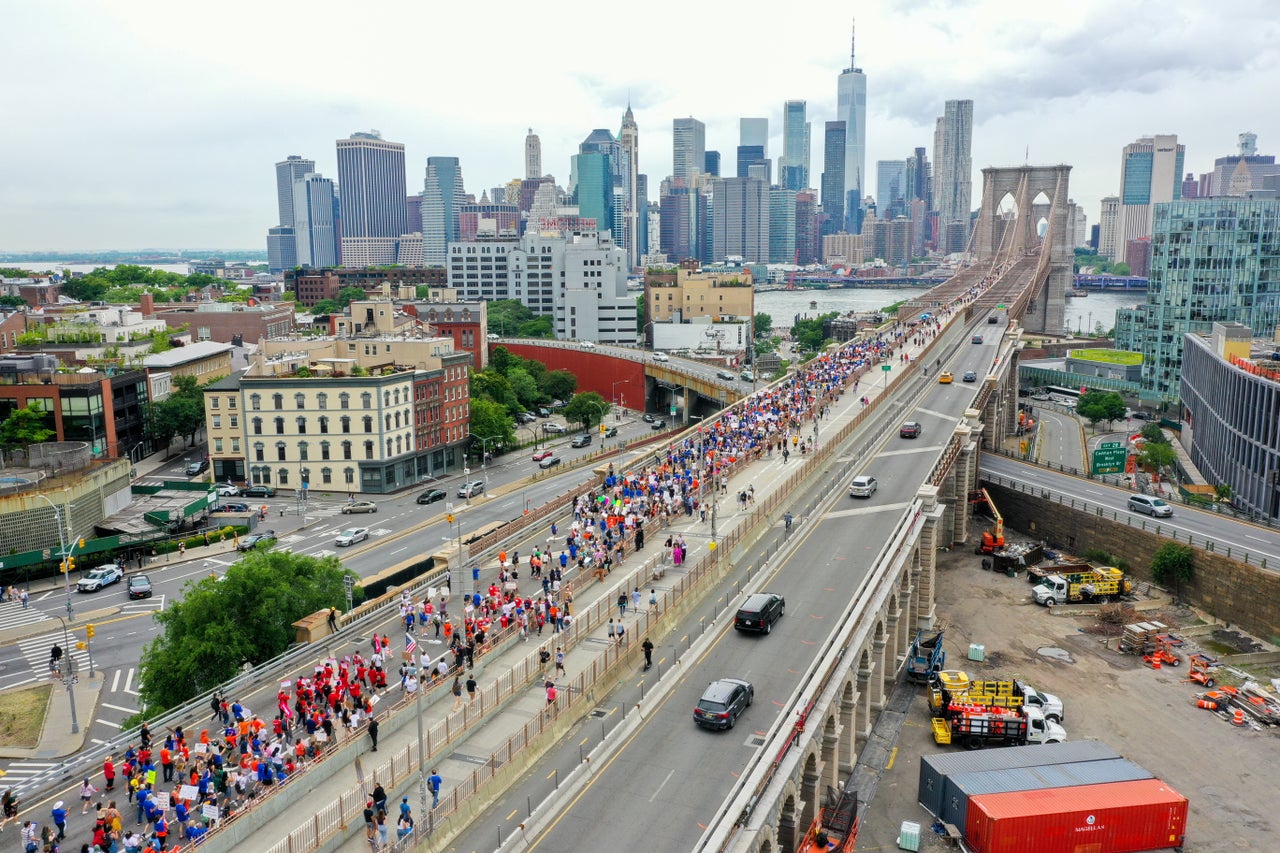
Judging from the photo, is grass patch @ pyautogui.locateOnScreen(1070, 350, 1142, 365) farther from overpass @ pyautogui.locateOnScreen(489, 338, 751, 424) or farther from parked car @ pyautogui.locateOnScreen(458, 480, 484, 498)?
parked car @ pyautogui.locateOnScreen(458, 480, 484, 498)

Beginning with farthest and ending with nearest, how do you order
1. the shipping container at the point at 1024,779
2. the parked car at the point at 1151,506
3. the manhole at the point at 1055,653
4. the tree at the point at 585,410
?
1. the tree at the point at 585,410
2. the parked car at the point at 1151,506
3. the manhole at the point at 1055,653
4. the shipping container at the point at 1024,779

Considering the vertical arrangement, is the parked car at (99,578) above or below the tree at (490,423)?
below

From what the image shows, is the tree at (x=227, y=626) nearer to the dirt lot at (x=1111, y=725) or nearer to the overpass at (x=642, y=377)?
the dirt lot at (x=1111, y=725)

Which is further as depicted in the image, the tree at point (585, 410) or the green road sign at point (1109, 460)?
the tree at point (585, 410)

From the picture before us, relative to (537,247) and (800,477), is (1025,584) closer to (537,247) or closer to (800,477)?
(800,477)

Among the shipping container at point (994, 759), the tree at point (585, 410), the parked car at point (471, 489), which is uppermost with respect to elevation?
the tree at point (585, 410)

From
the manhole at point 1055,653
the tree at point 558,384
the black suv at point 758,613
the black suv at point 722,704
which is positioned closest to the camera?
the black suv at point 722,704

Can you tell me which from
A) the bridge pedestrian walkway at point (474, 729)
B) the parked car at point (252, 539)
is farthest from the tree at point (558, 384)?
the bridge pedestrian walkway at point (474, 729)

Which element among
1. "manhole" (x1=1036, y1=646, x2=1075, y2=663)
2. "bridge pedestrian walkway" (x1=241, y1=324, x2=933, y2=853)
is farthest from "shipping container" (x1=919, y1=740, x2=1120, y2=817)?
"manhole" (x1=1036, y1=646, x2=1075, y2=663)
